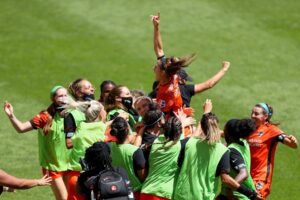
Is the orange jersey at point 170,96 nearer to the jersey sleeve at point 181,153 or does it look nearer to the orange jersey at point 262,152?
the orange jersey at point 262,152

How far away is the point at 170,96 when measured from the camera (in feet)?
38.2

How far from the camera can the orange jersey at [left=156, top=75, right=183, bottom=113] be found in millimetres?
11656

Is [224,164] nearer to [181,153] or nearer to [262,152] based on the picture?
[181,153]

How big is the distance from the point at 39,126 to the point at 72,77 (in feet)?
16.9

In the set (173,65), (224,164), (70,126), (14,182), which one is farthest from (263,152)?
(14,182)

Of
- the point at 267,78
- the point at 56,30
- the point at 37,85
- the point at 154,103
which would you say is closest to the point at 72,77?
the point at 37,85

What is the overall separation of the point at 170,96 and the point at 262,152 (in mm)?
1463

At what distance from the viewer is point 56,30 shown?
18.9 metres

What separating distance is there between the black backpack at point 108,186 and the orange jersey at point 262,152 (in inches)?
111

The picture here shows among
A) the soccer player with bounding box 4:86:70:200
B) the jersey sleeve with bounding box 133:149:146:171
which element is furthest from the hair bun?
the soccer player with bounding box 4:86:70:200

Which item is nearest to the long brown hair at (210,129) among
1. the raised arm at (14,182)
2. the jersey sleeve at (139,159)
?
the jersey sleeve at (139,159)

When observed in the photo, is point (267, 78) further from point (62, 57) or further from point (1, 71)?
point (1, 71)

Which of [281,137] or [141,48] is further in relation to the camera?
[141,48]

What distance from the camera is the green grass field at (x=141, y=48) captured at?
1625 centimetres
